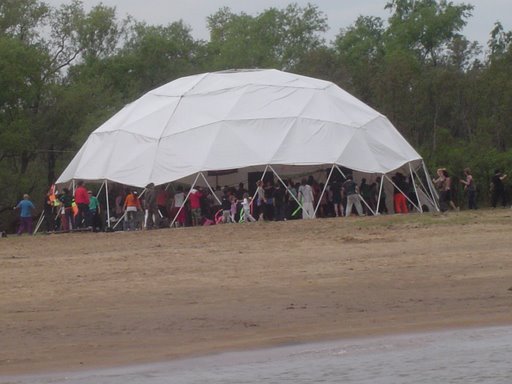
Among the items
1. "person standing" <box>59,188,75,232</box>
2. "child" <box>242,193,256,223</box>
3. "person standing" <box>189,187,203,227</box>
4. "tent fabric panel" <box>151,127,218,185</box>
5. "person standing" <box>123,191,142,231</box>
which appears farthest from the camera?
"tent fabric panel" <box>151,127,218,185</box>

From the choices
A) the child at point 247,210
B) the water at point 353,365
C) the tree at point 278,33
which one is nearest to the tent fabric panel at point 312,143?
the child at point 247,210

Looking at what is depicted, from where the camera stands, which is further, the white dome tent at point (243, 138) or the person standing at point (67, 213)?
the white dome tent at point (243, 138)

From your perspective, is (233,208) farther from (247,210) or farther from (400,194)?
(400,194)

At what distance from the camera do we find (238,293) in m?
16.3

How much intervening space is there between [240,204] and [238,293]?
19541mm

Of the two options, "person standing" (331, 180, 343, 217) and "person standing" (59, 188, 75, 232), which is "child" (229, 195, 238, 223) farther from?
"person standing" (59, 188, 75, 232)

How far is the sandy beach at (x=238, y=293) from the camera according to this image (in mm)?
12914

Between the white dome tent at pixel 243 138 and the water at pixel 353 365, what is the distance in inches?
932

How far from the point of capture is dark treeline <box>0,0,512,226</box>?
51906mm

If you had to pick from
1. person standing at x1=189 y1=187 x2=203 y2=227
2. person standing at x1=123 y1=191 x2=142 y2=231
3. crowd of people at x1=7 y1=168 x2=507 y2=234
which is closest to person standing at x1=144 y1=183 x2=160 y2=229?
crowd of people at x1=7 y1=168 x2=507 y2=234

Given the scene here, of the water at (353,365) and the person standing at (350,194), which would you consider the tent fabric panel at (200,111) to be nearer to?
the person standing at (350,194)

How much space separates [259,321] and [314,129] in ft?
80.1

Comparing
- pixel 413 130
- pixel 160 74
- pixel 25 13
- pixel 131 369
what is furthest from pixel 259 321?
pixel 160 74

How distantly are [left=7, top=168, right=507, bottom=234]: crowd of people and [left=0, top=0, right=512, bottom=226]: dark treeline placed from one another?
4.19 metres
